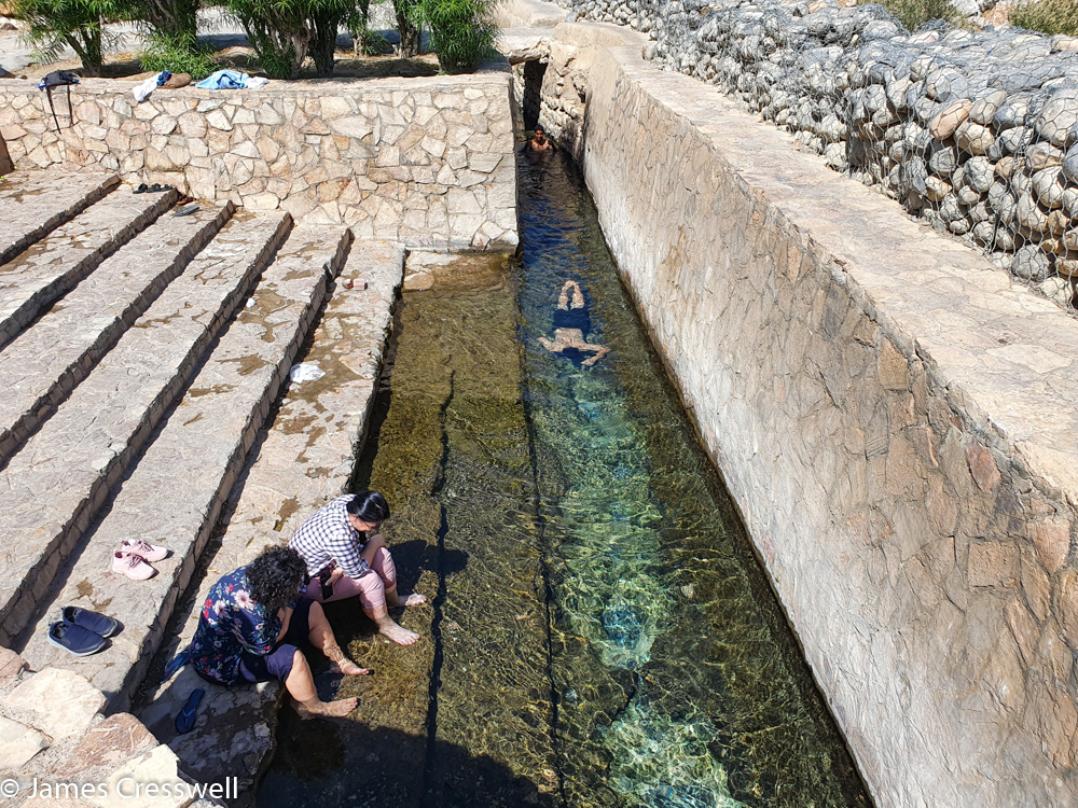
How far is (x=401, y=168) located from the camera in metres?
10.3

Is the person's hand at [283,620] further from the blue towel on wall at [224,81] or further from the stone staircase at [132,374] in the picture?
the blue towel on wall at [224,81]

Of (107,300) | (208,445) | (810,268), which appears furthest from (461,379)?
(810,268)

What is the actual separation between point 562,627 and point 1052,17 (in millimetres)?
7090

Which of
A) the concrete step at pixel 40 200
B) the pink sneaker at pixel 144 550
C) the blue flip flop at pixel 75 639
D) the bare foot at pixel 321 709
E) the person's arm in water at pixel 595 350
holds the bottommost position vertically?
the bare foot at pixel 321 709

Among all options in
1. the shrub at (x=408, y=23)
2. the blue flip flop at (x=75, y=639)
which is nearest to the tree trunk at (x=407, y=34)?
the shrub at (x=408, y=23)

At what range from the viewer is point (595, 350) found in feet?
27.2

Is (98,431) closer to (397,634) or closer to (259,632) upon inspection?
(259,632)

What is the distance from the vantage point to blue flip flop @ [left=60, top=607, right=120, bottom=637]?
4062mm

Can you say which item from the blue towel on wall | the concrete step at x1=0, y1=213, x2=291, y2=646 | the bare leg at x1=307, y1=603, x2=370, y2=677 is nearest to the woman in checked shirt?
the bare leg at x1=307, y1=603, x2=370, y2=677

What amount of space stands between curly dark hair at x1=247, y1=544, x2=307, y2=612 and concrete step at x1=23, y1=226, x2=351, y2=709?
0.75m

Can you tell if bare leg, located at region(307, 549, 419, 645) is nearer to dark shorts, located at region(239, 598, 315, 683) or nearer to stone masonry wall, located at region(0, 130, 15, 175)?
dark shorts, located at region(239, 598, 315, 683)

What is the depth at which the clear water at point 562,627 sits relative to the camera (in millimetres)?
4059

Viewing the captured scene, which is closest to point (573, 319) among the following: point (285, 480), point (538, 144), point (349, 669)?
point (285, 480)

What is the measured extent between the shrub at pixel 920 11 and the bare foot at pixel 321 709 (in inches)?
313
